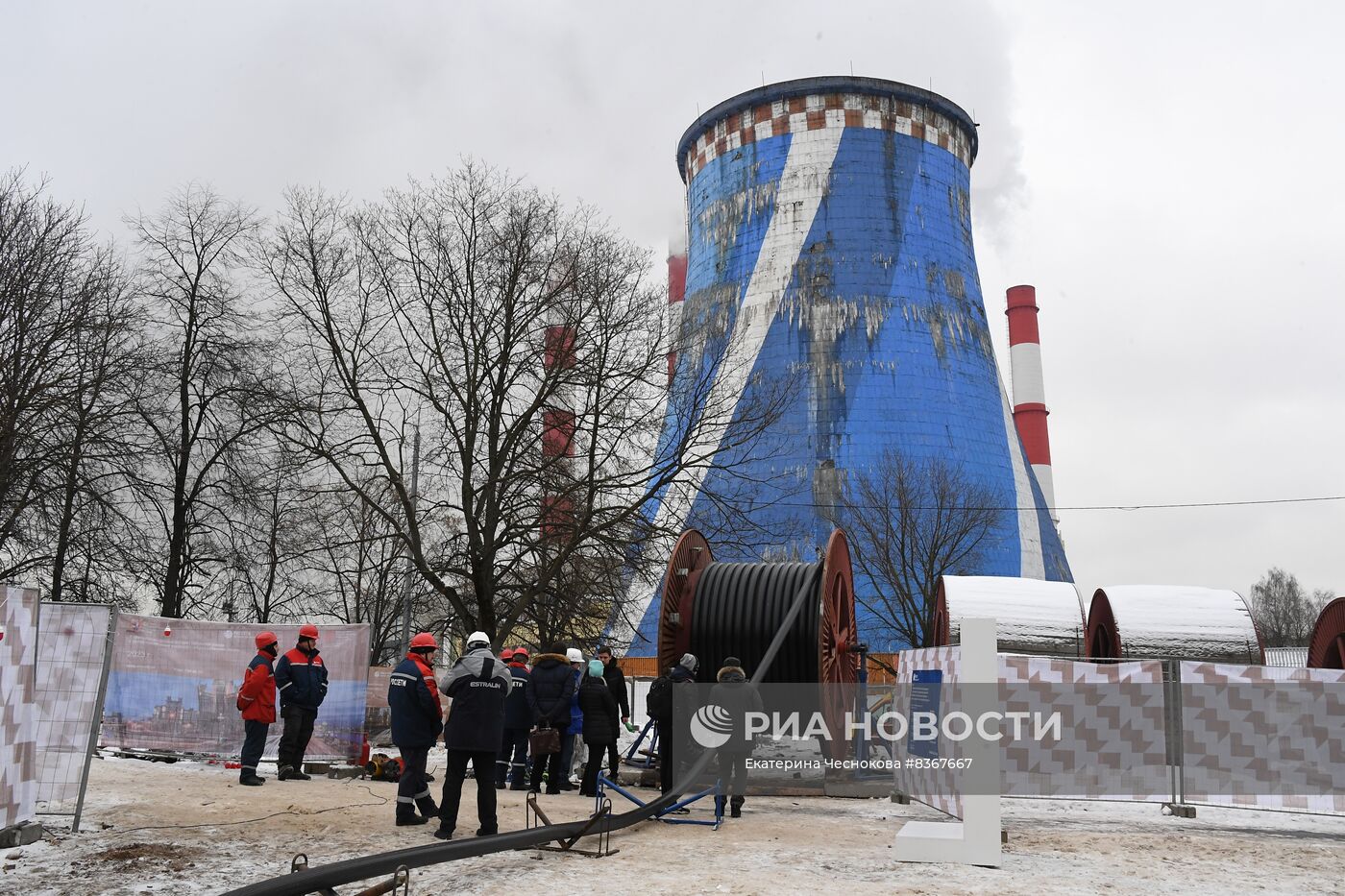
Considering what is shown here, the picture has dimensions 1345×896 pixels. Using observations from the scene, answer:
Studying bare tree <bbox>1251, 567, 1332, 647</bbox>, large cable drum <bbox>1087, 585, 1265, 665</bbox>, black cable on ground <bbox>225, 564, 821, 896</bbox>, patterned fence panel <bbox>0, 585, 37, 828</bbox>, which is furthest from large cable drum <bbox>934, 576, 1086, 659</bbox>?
bare tree <bbox>1251, 567, 1332, 647</bbox>

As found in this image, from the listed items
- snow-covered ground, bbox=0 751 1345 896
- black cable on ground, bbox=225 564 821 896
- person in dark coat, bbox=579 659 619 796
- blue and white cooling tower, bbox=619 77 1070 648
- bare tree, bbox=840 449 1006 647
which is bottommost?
snow-covered ground, bbox=0 751 1345 896

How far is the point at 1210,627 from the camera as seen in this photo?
19.2m

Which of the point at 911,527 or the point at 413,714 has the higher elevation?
the point at 911,527

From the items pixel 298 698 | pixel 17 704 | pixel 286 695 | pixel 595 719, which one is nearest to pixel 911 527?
pixel 595 719

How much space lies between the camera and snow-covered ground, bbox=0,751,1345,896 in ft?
22.1

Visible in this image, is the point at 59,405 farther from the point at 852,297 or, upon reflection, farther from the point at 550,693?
the point at 852,297

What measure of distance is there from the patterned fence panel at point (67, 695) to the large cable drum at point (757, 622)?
255 inches

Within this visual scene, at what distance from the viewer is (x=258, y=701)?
11.6 metres

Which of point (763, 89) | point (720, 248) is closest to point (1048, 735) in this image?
point (720, 248)

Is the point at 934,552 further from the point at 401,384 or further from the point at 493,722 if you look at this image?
the point at 493,722

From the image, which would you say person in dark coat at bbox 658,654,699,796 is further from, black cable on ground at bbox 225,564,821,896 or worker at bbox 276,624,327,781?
worker at bbox 276,624,327,781

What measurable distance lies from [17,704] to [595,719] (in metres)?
5.40

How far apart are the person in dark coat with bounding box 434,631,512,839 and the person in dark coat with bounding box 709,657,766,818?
253cm

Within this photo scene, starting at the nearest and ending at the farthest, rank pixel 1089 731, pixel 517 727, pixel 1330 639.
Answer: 1. pixel 1089 731
2. pixel 517 727
3. pixel 1330 639
